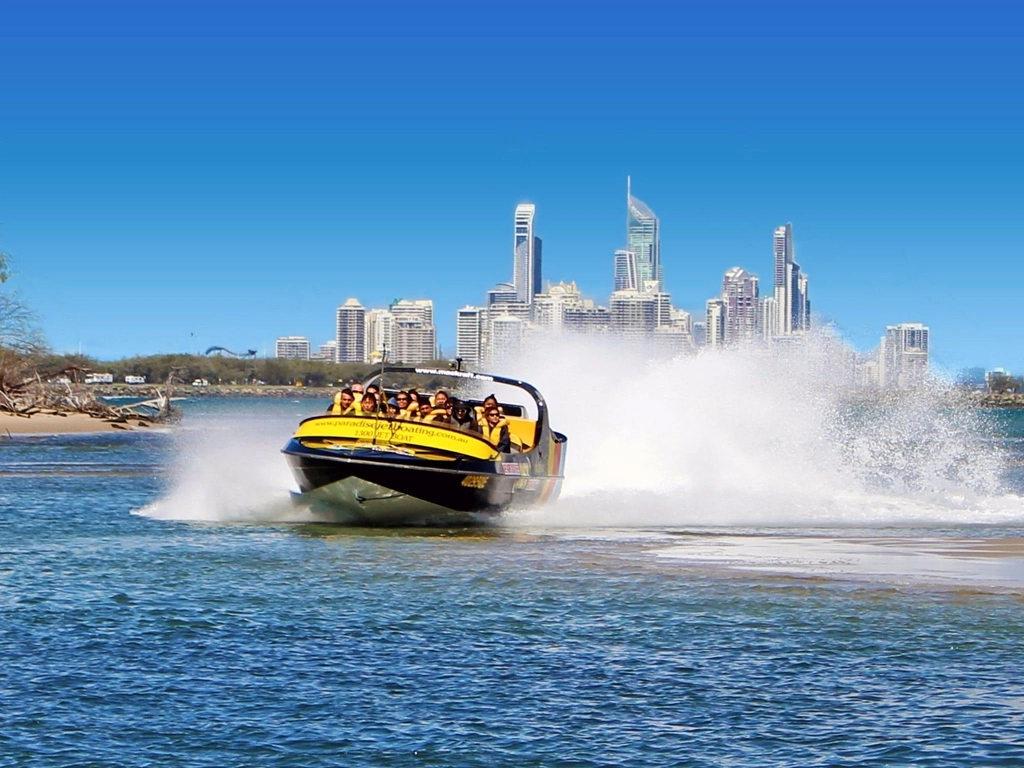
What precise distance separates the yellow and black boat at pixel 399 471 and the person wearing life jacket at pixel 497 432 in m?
0.23

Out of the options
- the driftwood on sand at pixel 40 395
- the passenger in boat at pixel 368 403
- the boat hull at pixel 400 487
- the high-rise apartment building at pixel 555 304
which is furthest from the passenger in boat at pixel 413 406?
the high-rise apartment building at pixel 555 304

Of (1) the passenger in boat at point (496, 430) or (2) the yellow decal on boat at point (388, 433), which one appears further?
(1) the passenger in boat at point (496, 430)

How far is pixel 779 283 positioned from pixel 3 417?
138 metres

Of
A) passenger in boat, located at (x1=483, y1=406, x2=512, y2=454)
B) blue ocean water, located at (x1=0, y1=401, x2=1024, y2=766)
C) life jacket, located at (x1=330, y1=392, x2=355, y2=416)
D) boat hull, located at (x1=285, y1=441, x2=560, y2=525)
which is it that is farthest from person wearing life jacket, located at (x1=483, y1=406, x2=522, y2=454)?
life jacket, located at (x1=330, y1=392, x2=355, y2=416)

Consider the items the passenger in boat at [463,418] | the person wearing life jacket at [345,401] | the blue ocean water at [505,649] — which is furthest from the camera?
the passenger in boat at [463,418]

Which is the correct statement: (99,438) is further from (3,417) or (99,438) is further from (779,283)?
(779,283)

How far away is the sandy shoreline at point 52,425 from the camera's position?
67562 mm

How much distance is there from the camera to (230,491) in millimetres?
27516

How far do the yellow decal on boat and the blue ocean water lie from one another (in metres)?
1.41

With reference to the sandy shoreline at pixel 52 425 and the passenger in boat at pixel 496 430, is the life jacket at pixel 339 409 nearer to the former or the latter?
the passenger in boat at pixel 496 430

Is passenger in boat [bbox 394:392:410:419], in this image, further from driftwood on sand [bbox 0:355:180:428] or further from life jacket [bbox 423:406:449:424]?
driftwood on sand [bbox 0:355:180:428]

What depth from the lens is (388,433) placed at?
23.4 metres

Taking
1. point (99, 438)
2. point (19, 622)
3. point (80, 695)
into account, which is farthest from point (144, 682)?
point (99, 438)

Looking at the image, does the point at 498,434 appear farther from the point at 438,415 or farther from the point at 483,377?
the point at 483,377
